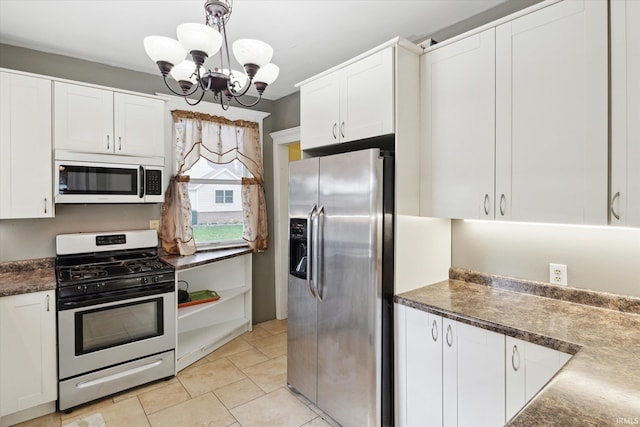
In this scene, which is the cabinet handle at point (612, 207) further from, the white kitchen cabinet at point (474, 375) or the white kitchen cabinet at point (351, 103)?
the white kitchen cabinet at point (351, 103)

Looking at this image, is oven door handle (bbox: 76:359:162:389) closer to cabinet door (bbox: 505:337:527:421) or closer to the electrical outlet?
cabinet door (bbox: 505:337:527:421)

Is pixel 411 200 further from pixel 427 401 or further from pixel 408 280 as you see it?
pixel 427 401

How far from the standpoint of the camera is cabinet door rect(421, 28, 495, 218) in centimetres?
189

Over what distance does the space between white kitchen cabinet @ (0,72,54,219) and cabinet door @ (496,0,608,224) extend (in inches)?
122

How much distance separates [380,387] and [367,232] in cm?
95

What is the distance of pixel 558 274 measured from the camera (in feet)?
6.39

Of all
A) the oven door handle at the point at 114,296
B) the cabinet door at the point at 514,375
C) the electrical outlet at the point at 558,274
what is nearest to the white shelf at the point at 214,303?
the oven door handle at the point at 114,296

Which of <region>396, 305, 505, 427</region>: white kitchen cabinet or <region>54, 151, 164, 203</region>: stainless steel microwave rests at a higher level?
<region>54, 151, 164, 203</region>: stainless steel microwave

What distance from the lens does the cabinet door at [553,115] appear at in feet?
5.00

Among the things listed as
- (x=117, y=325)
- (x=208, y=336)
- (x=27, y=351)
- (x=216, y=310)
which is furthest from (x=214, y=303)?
(x=27, y=351)

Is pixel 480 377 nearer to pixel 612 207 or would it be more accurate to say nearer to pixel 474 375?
pixel 474 375

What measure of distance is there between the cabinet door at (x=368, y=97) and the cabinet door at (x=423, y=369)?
113 centimetres

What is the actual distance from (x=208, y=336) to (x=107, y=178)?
5.74ft

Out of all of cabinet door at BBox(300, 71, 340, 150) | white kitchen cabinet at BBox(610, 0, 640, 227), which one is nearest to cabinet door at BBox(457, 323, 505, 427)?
white kitchen cabinet at BBox(610, 0, 640, 227)
